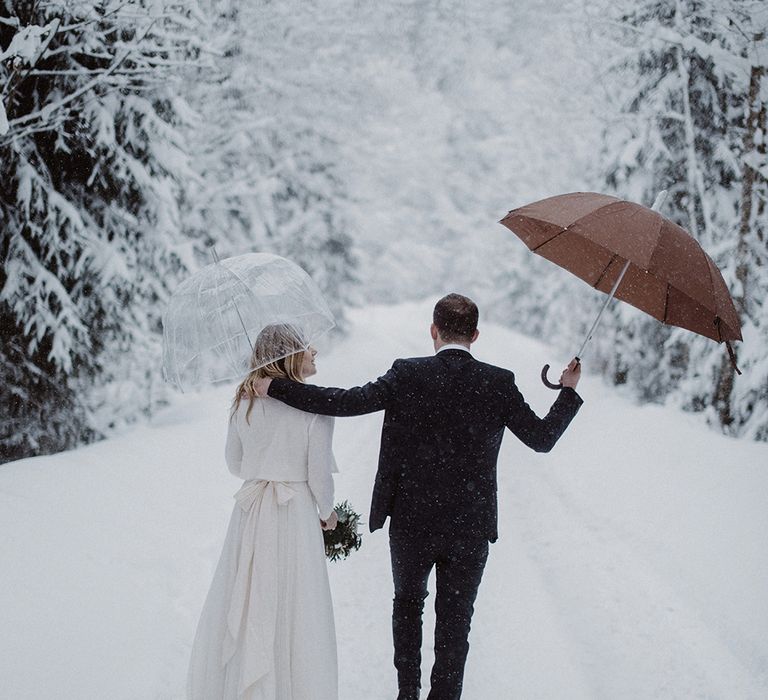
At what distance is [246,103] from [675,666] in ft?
46.4

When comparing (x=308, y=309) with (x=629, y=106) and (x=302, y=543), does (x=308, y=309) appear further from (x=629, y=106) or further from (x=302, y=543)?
(x=629, y=106)

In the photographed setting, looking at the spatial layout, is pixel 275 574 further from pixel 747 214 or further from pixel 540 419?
pixel 747 214

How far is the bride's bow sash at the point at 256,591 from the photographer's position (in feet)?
11.1

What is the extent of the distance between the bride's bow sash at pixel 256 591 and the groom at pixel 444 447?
0.54 metres

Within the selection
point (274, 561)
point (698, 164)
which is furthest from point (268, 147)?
point (274, 561)

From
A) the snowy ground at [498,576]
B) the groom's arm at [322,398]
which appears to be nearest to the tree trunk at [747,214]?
the snowy ground at [498,576]

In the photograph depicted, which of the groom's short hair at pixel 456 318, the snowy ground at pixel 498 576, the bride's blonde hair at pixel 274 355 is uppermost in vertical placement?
the groom's short hair at pixel 456 318

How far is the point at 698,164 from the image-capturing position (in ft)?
38.2

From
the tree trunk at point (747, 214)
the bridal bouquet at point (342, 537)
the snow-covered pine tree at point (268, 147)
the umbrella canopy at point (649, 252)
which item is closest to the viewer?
the umbrella canopy at point (649, 252)

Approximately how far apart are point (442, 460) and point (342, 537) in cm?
79

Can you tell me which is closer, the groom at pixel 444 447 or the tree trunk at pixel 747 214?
the groom at pixel 444 447

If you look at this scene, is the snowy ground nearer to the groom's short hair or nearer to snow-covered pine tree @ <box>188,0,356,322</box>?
the groom's short hair

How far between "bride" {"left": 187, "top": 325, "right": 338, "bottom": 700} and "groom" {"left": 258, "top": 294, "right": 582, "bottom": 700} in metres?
0.18

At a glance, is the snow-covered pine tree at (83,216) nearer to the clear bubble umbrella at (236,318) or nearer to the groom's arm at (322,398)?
the clear bubble umbrella at (236,318)
